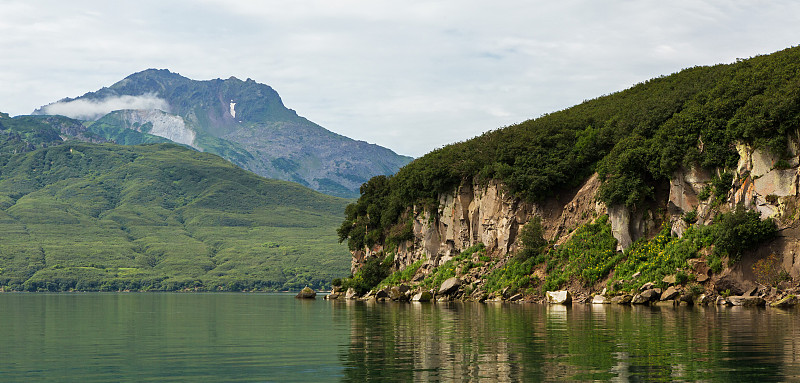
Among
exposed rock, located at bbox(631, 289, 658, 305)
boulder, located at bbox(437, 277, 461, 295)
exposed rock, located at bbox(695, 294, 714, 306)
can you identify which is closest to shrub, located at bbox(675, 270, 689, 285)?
exposed rock, located at bbox(631, 289, 658, 305)

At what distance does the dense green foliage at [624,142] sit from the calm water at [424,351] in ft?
112

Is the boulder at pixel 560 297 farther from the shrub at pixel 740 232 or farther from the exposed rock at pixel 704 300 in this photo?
the shrub at pixel 740 232

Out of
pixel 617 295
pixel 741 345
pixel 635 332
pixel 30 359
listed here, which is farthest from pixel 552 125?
pixel 30 359

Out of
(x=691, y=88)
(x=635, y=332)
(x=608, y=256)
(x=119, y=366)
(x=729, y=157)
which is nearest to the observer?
(x=119, y=366)

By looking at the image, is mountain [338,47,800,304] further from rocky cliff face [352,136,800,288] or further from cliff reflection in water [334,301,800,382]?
cliff reflection in water [334,301,800,382]

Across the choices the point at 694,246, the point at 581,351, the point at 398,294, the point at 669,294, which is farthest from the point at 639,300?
the point at 581,351

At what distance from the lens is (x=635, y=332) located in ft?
134

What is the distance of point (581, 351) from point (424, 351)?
6360mm

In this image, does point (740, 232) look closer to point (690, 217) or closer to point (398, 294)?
point (690, 217)

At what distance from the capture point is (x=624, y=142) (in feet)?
311

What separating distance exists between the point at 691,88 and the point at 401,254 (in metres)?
56.6

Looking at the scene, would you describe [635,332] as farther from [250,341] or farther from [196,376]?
[196,376]

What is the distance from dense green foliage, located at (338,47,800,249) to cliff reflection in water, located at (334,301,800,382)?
3539 centimetres

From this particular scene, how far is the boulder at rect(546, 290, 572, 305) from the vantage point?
86312mm
